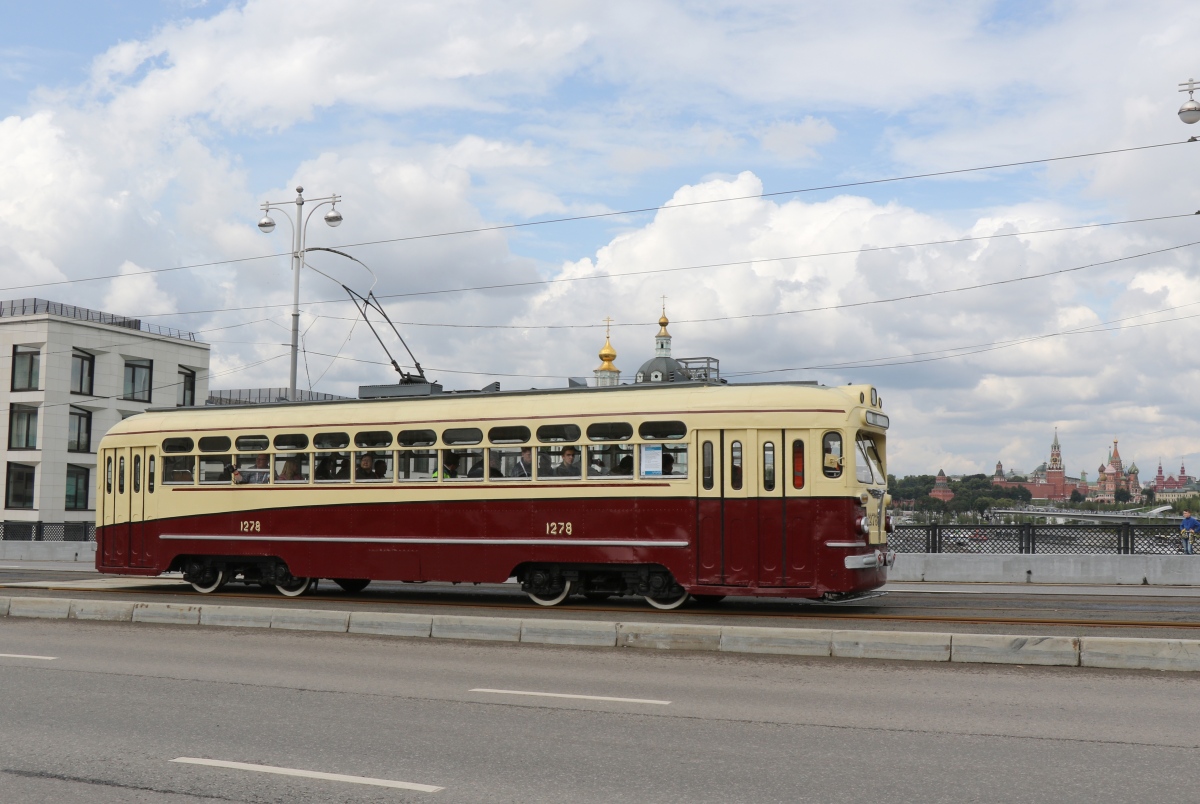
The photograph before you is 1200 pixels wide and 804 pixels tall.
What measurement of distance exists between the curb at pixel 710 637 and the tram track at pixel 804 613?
6.48ft

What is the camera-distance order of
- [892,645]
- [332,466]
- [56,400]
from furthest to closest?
[56,400] → [332,466] → [892,645]

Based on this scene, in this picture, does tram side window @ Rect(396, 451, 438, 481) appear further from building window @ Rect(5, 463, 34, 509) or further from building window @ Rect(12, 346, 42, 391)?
building window @ Rect(5, 463, 34, 509)

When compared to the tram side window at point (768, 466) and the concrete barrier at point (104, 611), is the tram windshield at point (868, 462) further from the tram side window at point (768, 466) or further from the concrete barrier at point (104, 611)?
the concrete barrier at point (104, 611)

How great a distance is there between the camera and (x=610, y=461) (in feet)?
51.1

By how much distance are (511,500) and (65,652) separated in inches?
238

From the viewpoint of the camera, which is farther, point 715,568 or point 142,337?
point 142,337

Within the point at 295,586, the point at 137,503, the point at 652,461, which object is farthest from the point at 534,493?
the point at 137,503

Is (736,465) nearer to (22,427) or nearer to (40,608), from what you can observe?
(40,608)

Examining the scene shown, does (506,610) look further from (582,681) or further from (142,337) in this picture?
(142,337)

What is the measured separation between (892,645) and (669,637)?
2.20 metres

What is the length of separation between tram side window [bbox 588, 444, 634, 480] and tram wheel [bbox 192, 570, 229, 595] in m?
6.93

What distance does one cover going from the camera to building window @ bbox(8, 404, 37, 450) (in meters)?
53.1

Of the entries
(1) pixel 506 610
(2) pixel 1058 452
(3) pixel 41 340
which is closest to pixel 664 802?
(1) pixel 506 610

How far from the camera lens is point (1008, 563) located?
75.6 ft
